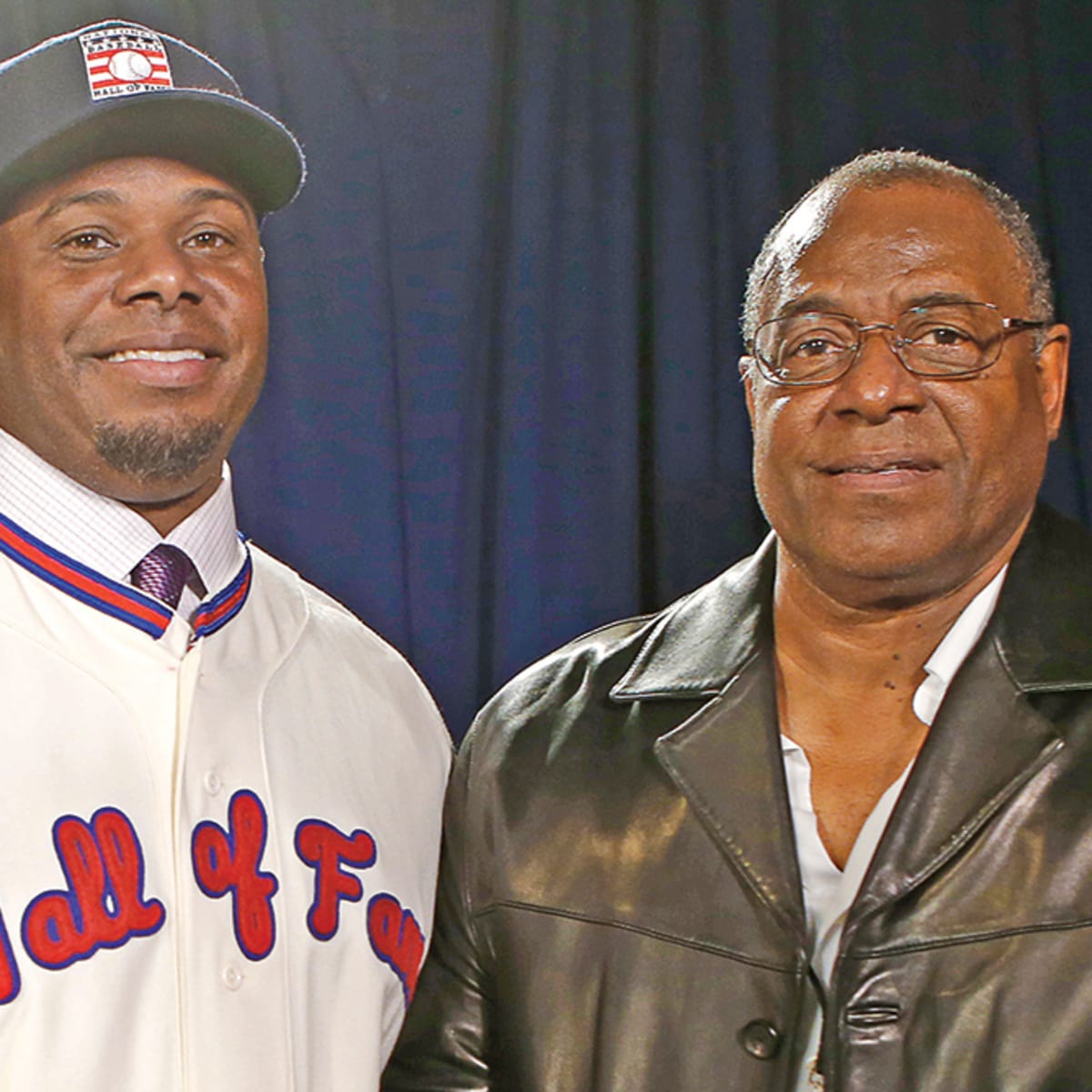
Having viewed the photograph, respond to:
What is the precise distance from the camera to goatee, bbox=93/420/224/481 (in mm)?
1814

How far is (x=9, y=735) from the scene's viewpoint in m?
1.67

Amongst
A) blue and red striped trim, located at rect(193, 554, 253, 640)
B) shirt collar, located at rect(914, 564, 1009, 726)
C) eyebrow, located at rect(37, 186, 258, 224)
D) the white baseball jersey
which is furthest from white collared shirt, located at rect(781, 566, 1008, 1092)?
eyebrow, located at rect(37, 186, 258, 224)

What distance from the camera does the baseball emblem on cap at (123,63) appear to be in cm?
183

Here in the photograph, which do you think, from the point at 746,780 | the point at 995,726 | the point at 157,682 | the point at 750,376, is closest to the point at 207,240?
the point at 157,682

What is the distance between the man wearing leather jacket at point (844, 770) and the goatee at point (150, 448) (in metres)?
0.46

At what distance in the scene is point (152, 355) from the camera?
1.83 metres

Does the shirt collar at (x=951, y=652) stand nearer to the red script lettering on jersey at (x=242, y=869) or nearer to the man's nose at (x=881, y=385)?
the man's nose at (x=881, y=385)

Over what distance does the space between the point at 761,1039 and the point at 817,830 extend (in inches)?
8.6

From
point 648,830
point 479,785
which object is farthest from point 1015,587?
point 479,785

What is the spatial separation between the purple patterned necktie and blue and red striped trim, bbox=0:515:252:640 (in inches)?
1.7

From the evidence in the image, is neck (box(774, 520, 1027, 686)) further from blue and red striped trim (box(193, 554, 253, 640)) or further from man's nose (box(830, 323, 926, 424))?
blue and red striped trim (box(193, 554, 253, 640))

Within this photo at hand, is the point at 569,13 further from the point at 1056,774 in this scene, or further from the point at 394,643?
the point at 1056,774

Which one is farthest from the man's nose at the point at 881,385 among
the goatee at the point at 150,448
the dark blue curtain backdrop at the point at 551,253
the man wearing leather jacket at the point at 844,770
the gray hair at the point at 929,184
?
the dark blue curtain backdrop at the point at 551,253

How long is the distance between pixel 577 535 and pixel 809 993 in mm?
1122
